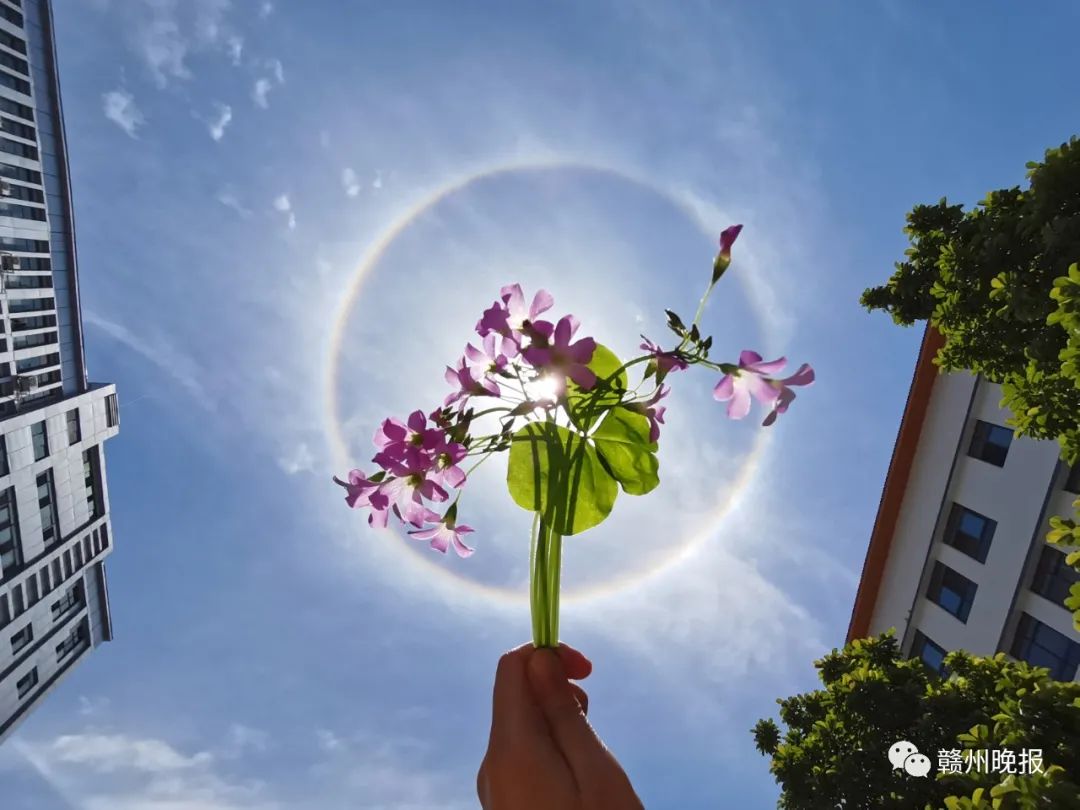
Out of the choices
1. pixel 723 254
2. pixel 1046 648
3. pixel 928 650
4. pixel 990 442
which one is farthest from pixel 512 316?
pixel 928 650

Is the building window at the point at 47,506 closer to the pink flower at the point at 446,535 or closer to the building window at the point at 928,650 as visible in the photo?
the building window at the point at 928,650

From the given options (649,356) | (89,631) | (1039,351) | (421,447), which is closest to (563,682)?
(421,447)

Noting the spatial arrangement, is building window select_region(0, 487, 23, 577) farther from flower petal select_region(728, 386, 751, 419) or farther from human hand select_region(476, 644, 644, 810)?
flower petal select_region(728, 386, 751, 419)

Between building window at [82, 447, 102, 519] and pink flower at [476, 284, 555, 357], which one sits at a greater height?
building window at [82, 447, 102, 519]

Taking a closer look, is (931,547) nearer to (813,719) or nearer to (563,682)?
(813,719)

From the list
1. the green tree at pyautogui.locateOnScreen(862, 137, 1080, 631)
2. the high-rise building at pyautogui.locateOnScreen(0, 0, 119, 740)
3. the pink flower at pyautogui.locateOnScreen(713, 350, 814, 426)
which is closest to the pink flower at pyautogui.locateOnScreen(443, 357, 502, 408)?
the pink flower at pyautogui.locateOnScreen(713, 350, 814, 426)

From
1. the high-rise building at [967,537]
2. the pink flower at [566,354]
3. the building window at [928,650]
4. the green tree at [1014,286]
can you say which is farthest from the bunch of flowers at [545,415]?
the building window at [928,650]
